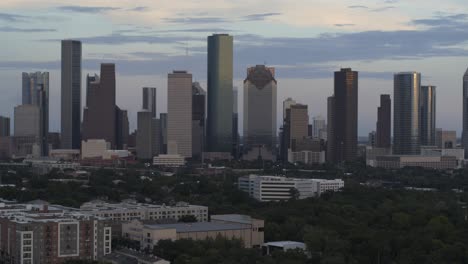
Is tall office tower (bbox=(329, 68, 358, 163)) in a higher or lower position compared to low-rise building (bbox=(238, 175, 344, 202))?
higher

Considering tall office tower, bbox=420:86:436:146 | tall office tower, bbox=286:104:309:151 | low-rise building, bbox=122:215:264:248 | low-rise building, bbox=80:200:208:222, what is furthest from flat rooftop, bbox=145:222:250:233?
tall office tower, bbox=420:86:436:146

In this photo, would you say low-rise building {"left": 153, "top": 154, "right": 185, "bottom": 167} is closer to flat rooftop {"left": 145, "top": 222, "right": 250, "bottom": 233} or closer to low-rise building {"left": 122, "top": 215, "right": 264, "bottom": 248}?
low-rise building {"left": 122, "top": 215, "right": 264, "bottom": 248}

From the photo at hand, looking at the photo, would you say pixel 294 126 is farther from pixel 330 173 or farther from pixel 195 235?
pixel 195 235

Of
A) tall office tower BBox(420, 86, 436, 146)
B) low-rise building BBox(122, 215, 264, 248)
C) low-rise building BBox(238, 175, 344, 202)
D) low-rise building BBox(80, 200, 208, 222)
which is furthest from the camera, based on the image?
tall office tower BBox(420, 86, 436, 146)

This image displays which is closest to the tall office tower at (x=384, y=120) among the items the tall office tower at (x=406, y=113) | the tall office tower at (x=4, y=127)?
the tall office tower at (x=406, y=113)

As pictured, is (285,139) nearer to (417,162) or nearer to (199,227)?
(417,162)

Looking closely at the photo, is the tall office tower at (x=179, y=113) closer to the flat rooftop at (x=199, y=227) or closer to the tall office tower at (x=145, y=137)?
the tall office tower at (x=145, y=137)

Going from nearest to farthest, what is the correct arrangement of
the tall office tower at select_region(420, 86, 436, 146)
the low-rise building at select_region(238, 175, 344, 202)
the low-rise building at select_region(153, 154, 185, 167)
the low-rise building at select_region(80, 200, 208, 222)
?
the low-rise building at select_region(80, 200, 208, 222) < the low-rise building at select_region(238, 175, 344, 202) < the low-rise building at select_region(153, 154, 185, 167) < the tall office tower at select_region(420, 86, 436, 146)

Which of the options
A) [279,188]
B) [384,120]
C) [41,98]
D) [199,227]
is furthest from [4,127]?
[199,227]
